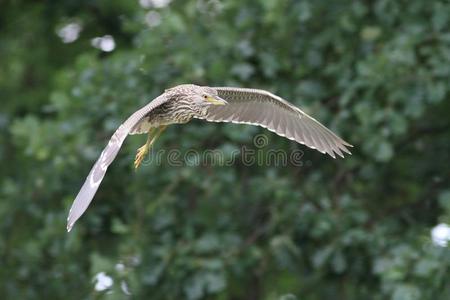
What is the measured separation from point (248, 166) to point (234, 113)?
1128 mm

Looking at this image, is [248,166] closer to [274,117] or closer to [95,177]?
[274,117]

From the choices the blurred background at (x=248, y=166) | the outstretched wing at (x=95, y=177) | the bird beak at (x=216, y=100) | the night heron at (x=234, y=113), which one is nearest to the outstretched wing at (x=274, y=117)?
the night heron at (x=234, y=113)

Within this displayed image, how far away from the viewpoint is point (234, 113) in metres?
8.77

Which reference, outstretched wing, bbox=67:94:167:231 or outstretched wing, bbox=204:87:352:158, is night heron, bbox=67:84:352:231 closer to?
outstretched wing, bbox=204:87:352:158

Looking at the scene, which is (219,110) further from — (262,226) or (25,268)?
(25,268)

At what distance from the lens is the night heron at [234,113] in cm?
816

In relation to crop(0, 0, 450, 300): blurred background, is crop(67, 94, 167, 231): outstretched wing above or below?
below

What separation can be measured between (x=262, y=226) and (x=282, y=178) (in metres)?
0.68

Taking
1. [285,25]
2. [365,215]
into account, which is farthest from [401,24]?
[365,215]

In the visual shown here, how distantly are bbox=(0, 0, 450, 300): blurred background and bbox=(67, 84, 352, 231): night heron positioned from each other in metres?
0.42

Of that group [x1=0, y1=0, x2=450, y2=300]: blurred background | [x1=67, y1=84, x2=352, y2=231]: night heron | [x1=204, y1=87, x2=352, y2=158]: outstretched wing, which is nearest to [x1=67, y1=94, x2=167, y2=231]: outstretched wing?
[x1=67, y1=84, x2=352, y2=231]: night heron

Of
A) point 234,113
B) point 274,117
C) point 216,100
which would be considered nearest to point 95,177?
point 216,100

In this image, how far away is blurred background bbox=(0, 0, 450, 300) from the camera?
9.13 metres

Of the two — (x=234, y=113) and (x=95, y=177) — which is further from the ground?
(x=234, y=113)
